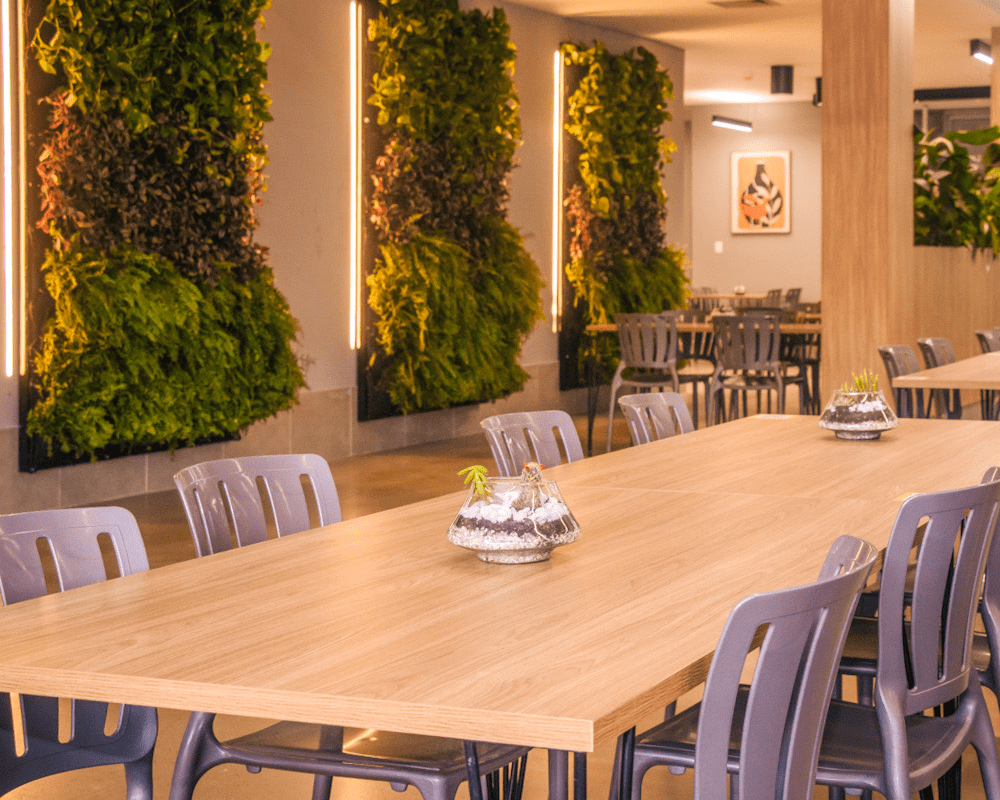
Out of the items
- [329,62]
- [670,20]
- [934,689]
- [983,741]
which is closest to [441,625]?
[934,689]

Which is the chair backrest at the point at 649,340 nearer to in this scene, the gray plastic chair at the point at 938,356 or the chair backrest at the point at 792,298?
the gray plastic chair at the point at 938,356

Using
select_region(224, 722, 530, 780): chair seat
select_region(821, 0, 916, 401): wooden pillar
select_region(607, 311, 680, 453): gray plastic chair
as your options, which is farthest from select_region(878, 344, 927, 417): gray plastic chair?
select_region(224, 722, 530, 780): chair seat

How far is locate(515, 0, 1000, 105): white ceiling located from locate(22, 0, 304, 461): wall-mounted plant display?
A: 155 inches

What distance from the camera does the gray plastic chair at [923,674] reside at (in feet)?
6.57

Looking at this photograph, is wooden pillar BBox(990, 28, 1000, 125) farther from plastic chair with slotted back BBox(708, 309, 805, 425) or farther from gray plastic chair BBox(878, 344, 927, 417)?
gray plastic chair BBox(878, 344, 927, 417)

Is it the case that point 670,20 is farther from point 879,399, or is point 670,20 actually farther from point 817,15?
point 879,399

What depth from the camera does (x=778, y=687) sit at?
5.11 feet

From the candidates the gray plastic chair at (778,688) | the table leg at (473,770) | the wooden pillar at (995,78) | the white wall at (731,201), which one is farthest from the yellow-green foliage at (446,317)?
the white wall at (731,201)

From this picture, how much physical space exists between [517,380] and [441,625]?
292 inches

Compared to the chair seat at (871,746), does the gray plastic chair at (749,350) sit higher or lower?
higher

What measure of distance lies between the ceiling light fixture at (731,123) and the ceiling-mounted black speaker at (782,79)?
1.94 m

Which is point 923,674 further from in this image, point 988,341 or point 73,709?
point 988,341

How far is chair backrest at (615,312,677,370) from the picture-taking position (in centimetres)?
858

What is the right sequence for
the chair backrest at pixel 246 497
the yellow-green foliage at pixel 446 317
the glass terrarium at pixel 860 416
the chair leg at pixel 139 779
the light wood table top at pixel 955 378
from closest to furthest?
1. the chair leg at pixel 139 779
2. the chair backrest at pixel 246 497
3. the glass terrarium at pixel 860 416
4. the light wood table top at pixel 955 378
5. the yellow-green foliage at pixel 446 317
